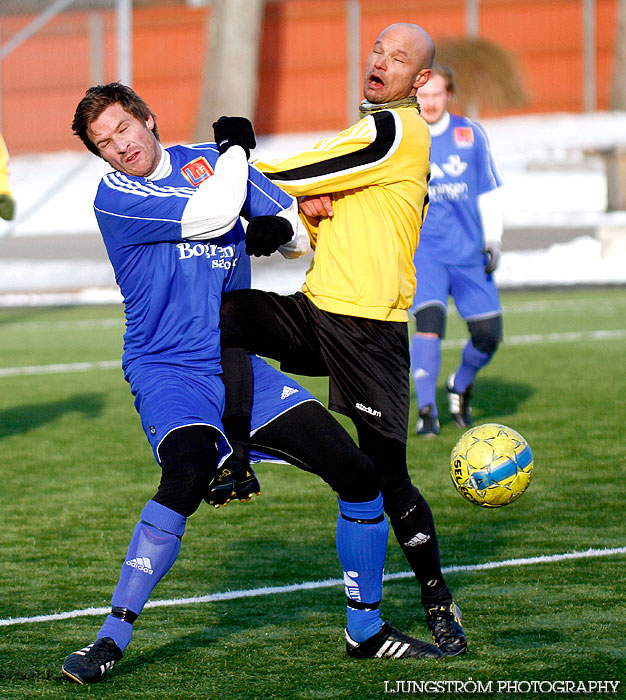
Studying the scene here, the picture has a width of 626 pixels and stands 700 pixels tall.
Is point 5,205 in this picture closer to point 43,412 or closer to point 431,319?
point 43,412

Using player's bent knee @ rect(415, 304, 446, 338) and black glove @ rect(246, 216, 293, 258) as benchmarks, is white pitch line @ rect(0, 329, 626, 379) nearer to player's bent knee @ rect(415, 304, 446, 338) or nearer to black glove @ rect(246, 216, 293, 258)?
player's bent knee @ rect(415, 304, 446, 338)

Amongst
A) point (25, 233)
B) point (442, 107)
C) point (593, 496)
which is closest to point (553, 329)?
point (442, 107)

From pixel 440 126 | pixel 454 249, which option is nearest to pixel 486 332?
pixel 454 249

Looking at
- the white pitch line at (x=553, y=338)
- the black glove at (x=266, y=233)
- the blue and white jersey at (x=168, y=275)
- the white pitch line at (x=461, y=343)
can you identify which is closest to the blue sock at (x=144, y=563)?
the blue and white jersey at (x=168, y=275)

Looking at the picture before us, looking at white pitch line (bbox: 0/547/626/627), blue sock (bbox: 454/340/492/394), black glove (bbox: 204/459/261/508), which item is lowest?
blue sock (bbox: 454/340/492/394)

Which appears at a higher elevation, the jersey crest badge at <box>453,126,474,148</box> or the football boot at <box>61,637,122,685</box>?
the jersey crest badge at <box>453,126,474,148</box>

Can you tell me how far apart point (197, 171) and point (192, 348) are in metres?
0.65

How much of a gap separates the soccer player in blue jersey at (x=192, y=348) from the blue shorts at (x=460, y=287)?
4.25 metres

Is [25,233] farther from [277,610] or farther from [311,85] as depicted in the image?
[277,610]

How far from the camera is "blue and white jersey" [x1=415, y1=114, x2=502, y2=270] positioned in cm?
873

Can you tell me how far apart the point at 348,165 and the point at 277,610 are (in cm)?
177

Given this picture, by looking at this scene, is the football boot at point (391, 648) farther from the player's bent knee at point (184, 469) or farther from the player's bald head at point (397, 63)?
the player's bald head at point (397, 63)

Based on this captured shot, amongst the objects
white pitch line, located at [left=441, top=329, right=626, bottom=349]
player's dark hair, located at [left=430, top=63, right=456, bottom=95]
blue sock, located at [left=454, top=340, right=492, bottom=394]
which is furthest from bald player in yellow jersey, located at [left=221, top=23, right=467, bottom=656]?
white pitch line, located at [left=441, top=329, right=626, bottom=349]

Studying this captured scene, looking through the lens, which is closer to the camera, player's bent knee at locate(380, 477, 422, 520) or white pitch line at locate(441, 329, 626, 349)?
player's bent knee at locate(380, 477, 422, 520)
